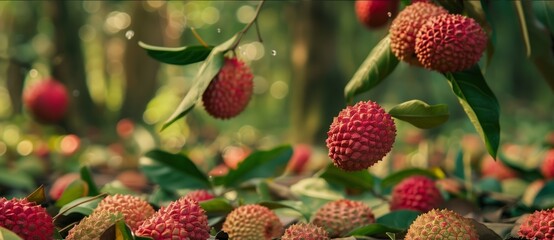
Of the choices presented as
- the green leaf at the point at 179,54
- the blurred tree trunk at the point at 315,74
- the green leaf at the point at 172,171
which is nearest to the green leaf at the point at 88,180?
the green leaf at the point at 172,171

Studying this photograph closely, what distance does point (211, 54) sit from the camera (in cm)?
150

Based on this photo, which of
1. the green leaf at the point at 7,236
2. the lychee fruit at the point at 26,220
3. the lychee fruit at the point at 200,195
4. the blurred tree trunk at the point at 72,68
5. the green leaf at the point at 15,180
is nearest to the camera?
the green leaf at the point at 7,236

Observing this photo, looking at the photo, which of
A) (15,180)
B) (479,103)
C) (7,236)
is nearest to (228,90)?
(479,103)

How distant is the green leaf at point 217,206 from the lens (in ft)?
5.11

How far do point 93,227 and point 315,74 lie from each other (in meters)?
2.96

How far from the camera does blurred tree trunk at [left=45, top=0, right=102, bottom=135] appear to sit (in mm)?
5035

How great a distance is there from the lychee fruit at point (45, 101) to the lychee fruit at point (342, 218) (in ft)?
10.0

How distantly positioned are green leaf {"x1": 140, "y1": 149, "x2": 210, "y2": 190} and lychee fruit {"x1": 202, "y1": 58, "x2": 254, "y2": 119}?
0.32m

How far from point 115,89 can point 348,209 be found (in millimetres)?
6502

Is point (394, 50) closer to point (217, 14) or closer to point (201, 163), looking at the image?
point (201, 163)

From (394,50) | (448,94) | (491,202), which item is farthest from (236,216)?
(448,94)

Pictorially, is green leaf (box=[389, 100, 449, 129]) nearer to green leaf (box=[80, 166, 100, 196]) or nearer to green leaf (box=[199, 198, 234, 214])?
green leaf (box=[199, 198, 234, 214])

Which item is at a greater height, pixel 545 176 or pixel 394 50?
pixel 394 50

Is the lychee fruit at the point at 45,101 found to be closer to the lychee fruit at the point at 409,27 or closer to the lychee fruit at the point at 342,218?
the lychee fruit at the point at 342,218
